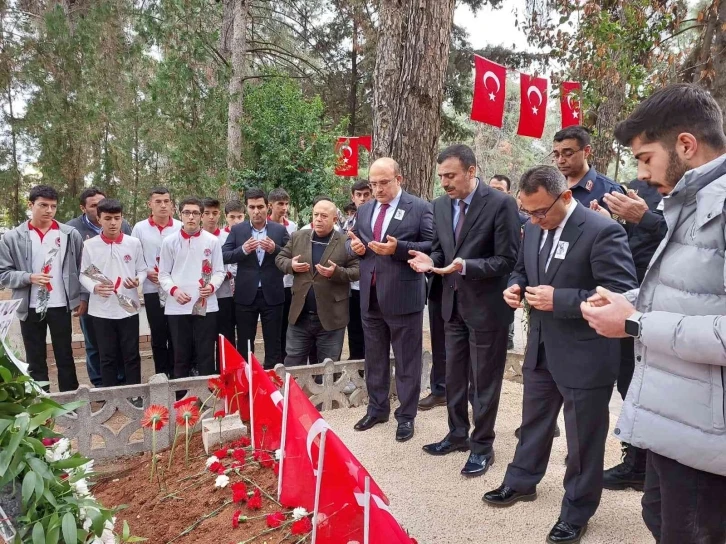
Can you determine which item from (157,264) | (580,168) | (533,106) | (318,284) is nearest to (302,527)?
(318,284)

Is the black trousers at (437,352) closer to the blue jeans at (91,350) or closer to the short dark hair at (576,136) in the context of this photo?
the short dark hair at (576,136)

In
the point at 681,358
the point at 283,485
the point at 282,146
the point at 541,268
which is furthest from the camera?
the point at 282,146

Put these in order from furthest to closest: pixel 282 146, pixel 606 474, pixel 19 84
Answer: pixel 19 84, pixel 282 146, pixel 606 474

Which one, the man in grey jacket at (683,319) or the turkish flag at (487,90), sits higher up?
the turkish flag at (487,90)

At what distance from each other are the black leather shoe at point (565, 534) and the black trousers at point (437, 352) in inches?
77.4

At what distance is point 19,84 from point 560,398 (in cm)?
1007

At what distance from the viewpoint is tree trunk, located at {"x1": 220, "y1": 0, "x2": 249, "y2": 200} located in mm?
8992

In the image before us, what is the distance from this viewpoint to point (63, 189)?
340 inches

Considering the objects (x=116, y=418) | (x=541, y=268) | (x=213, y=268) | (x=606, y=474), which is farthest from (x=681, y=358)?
(x=116, y=418)

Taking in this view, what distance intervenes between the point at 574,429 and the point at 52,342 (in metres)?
4.13

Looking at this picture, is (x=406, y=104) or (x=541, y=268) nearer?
(x=541, y=268)

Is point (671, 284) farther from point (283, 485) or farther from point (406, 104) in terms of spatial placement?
point (406, 104)

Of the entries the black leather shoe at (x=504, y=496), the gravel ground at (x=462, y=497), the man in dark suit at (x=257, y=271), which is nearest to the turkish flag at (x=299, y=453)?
the gravel ground at (x=462, y=497)

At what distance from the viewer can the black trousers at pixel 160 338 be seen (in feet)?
16.8
